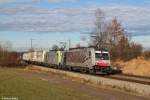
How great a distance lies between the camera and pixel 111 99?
65.1ft

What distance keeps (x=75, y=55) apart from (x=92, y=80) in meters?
19.9

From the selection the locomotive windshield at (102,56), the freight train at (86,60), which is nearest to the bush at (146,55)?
the freight train at (86,60)

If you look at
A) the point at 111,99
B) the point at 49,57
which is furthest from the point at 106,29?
the point at 111,99

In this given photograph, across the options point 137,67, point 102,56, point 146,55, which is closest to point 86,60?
point 102,56

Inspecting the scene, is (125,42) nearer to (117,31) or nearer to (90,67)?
(117,31)

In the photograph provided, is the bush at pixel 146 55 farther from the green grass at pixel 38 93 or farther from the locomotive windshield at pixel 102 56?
the green grass at pixel 38 93

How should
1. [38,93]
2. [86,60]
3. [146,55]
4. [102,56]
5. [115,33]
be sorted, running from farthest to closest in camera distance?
1. [115,33]
2. [146,55]
3. [86,60]
4. [102,56]
5. [38,93]

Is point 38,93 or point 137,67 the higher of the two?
point 137,67

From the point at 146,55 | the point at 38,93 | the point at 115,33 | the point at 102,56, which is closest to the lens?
the point at 38,93

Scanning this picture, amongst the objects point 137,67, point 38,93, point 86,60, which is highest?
point 86,60

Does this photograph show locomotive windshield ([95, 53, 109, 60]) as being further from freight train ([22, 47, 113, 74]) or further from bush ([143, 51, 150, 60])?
bush ([143, 51, 150, 60])

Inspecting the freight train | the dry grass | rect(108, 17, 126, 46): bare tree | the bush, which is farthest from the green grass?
rect(108, 17, 126, 46): bare tree

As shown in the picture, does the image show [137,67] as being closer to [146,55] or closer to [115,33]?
[146,55]

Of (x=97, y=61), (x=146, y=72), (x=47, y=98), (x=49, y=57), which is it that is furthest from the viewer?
(x=49, y=57)
